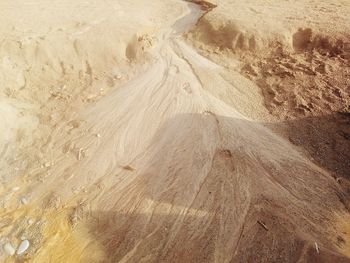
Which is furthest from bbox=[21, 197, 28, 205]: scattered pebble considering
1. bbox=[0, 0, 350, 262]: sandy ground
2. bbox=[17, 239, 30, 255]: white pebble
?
bbox=[17, 239, 30, 255]: white pebble

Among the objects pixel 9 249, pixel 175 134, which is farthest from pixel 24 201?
pixel 175 134

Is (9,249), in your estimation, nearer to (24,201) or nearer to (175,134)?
(24,201)

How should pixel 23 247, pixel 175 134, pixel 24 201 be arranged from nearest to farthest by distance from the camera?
pixel 23 247 → pixel 24 201 → pixel 175 134

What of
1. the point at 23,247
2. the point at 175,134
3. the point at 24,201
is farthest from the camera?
the point at 175,134

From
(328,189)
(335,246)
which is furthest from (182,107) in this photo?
(335,246)

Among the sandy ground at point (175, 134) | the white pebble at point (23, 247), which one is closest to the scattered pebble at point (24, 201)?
the sandy ground at point (175, 134)

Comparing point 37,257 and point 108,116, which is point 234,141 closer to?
point 108,116
